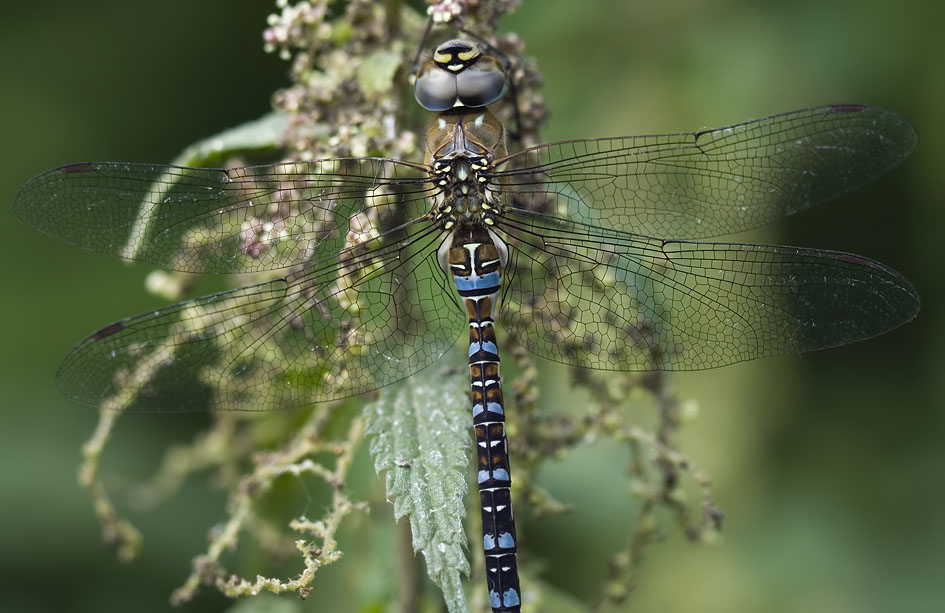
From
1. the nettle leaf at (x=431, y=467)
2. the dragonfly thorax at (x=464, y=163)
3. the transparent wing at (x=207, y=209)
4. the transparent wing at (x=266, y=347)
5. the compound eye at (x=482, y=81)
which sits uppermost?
the compound eye at (x=482, y=81)

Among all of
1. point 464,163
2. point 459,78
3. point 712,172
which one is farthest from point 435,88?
point 712,172

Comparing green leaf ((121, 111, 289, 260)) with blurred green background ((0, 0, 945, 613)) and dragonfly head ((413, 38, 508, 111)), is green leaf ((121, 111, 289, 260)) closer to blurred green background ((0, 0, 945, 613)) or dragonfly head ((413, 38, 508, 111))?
dragonfly head ((413, 38, 508, 111))

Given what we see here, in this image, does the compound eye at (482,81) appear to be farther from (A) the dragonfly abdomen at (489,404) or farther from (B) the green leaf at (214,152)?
(B) the green leaf at (214,152)

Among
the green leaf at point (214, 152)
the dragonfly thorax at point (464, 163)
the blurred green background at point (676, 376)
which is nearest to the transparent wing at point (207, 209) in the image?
the green leaf at point (214, 152)

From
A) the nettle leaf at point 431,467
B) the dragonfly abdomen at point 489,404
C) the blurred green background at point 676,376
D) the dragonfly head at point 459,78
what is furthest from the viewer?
the blurred green background at point 676,376

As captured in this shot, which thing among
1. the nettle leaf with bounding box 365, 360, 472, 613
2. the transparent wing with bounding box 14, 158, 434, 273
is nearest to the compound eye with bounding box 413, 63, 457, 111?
the transparent wing with bounding box 14, 158, 434, 273

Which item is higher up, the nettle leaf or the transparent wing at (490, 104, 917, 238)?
the transparent wing at (490, 104, 917, 238)

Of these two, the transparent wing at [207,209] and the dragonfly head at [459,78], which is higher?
the dragonfly head at [459,78]

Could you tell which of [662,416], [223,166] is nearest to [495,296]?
[662,416]
